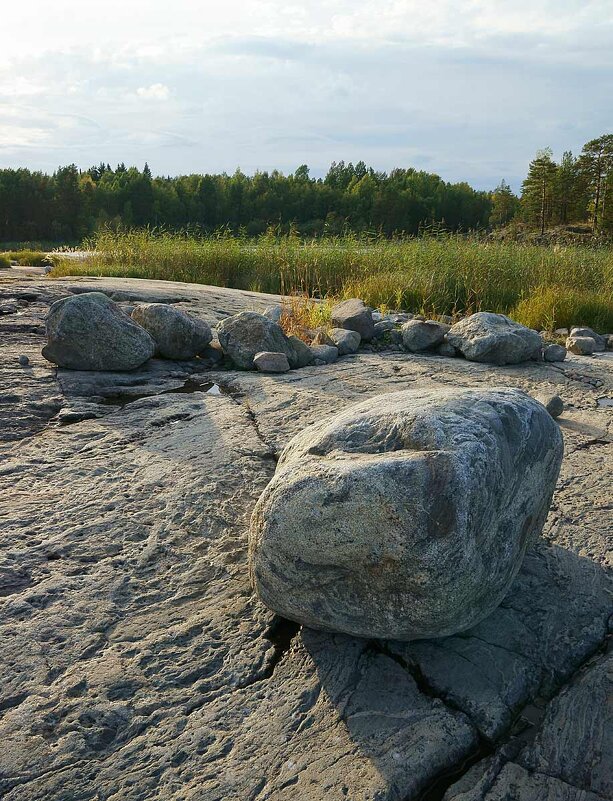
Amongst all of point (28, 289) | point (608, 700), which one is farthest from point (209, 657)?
point (28, 289)

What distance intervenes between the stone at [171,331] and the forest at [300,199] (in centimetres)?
2661

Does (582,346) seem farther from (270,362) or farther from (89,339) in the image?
(89,339)

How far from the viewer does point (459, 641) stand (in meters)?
2.06

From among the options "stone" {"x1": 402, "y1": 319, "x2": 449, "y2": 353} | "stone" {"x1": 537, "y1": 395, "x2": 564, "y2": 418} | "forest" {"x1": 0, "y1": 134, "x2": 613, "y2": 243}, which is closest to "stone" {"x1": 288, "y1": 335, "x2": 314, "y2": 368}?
"stone" {"x1": 402, "y1": 319, "x2": 449, "y2": 353}

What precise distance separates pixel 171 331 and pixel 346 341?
1.51 meters

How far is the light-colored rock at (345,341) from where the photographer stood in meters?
5.56

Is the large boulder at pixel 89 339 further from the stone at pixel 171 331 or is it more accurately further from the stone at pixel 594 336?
the stone at pixel 594 336

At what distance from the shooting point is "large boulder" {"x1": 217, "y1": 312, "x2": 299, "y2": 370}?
491 centimetres

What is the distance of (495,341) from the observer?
5.15 metres

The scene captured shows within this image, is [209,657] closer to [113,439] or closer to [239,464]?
[239,464]

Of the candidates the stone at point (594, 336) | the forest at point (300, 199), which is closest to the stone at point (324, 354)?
the stone at point (594, 336)

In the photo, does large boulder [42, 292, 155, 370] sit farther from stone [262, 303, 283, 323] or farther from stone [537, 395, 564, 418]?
stone [537, 395, 564, 418]

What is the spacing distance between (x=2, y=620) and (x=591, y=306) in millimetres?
7642

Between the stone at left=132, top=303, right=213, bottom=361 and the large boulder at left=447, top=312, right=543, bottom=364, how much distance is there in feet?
7.05
